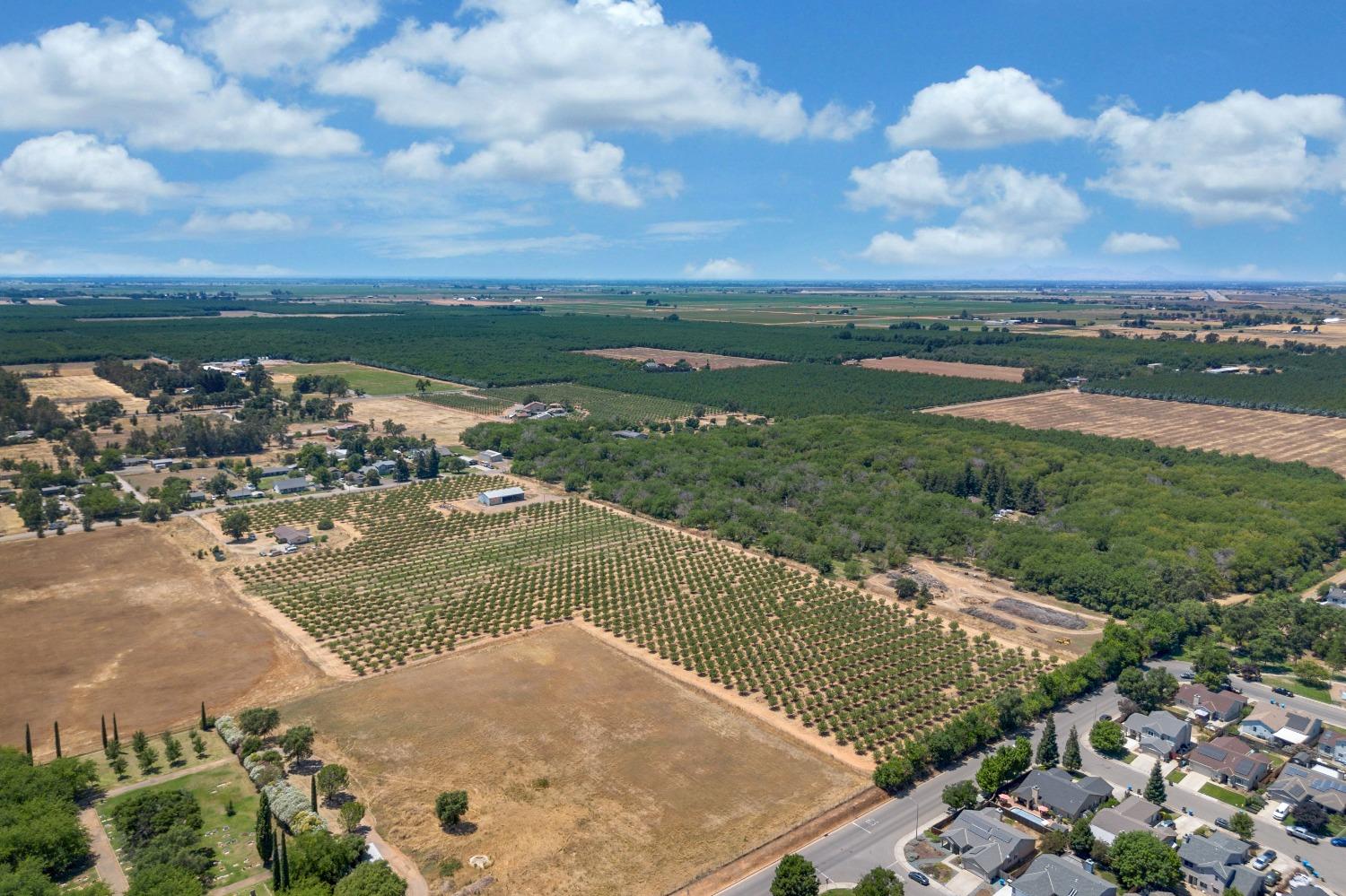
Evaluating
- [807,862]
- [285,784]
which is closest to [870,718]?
[807,862]

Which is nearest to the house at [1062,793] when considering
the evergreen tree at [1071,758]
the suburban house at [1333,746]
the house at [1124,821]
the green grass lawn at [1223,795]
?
the house at [1124,821]

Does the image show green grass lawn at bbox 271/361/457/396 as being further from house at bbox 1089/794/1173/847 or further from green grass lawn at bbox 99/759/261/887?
house at bbox 1089/794/1173/847

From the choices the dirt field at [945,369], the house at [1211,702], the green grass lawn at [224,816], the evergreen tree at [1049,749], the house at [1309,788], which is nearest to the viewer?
the green grass lawn at [224,816]

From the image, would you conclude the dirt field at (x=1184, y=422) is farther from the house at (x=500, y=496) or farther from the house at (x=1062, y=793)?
the house at (x=1062, y=793)

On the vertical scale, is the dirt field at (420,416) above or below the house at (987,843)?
above

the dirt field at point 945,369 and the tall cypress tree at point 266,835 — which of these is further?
the dirt field at point 945,369

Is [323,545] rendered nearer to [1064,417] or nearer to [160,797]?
[160,797]
